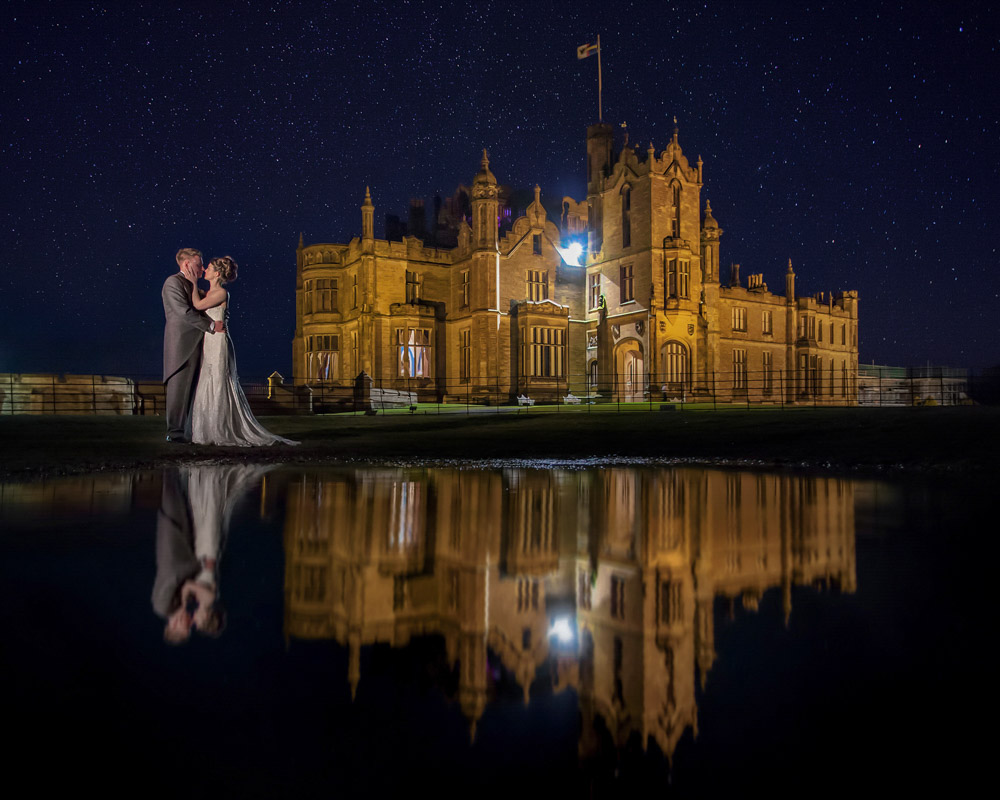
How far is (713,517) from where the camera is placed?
Result: 19.1ft

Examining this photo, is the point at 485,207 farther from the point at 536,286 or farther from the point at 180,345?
the point at 180,345

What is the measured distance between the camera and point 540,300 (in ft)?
130

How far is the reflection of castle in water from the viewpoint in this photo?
7.58 ft

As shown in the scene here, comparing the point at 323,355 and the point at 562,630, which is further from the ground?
the point at 323,355

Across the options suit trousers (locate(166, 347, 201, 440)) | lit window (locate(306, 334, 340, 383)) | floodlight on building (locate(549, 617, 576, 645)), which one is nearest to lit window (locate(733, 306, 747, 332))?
lit window (locate(306, 334, 340, 383))

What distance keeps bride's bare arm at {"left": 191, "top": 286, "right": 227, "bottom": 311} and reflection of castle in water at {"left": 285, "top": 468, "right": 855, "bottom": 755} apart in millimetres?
6822

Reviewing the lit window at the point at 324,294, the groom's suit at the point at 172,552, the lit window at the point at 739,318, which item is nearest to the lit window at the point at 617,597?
the groom's suit at the point at 172,552

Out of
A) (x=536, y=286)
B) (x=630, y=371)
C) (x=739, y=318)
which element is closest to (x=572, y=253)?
(x=536, y=286)

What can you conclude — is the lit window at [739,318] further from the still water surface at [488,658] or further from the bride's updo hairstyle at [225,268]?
the still water surface at [488,658]

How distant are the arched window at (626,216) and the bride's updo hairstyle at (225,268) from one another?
→ 97.5 ft

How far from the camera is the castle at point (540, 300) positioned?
37406mm

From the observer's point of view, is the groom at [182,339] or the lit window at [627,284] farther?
the lit window at [627,284]

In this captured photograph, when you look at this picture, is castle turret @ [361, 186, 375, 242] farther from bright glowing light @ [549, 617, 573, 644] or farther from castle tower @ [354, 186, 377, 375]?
bright glowing light @ [549, 617, 573, 644]

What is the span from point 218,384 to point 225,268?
226 cm
